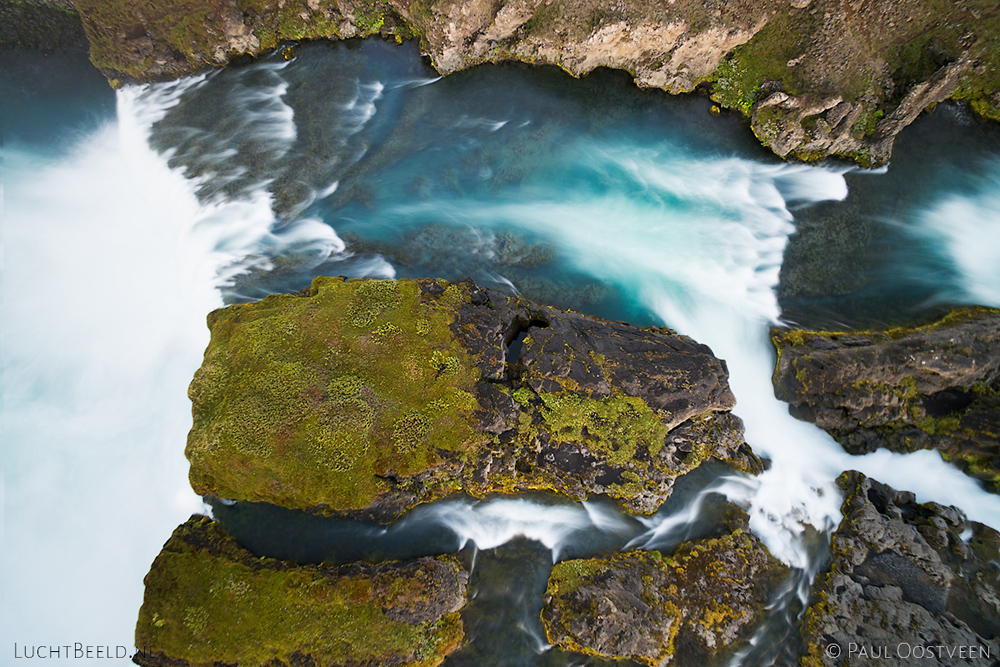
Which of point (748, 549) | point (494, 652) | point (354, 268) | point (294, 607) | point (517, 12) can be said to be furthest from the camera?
point (354, 268)

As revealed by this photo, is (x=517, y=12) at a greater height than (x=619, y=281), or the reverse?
(x=517, y=12)

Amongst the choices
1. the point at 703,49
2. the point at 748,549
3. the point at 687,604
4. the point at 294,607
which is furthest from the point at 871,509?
the point at 294,607

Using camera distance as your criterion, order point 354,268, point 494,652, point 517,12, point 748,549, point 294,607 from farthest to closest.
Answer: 1. point 354,268
2. point 517,12
3. point 748,549
4. point 494,652
5. point 294,607

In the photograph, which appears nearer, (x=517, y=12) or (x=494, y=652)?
(x=494, y=652)

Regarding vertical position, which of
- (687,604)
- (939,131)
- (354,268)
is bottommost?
(687,604)

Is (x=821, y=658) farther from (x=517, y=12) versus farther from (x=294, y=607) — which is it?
(x=517, y=12)
